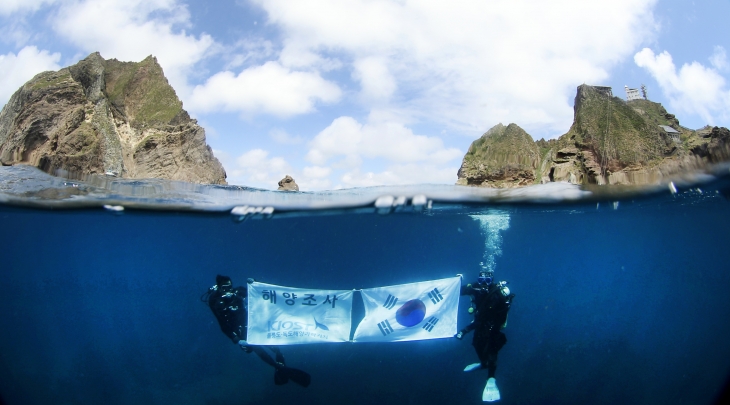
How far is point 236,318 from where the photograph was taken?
32.6 ft

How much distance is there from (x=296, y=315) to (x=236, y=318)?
166cm

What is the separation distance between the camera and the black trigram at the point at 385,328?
30.5 ft

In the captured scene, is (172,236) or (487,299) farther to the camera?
(172,236)

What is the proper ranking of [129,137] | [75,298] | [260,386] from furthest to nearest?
[129,137] < [75,298] < [260,386]

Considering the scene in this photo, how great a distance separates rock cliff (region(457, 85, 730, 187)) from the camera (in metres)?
13.9

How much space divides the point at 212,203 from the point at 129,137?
19.3 meters

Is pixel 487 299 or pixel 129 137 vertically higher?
pixel 129 137

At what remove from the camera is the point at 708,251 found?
61.1 ft

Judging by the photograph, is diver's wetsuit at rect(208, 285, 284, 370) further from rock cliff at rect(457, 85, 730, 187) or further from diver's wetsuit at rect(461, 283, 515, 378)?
rock cliff at rect(457, 85, 730, 187)

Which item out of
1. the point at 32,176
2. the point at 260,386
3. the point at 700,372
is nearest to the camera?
the point at 32,176

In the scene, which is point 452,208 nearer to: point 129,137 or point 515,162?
point 515,162

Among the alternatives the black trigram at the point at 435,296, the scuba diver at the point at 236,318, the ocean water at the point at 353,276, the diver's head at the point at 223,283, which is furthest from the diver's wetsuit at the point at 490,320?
the diver's head at the point at 223,283

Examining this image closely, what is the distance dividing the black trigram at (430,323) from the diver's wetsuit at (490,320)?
74 centimetres

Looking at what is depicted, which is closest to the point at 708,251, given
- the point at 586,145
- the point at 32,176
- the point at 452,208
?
the point at 586,145
